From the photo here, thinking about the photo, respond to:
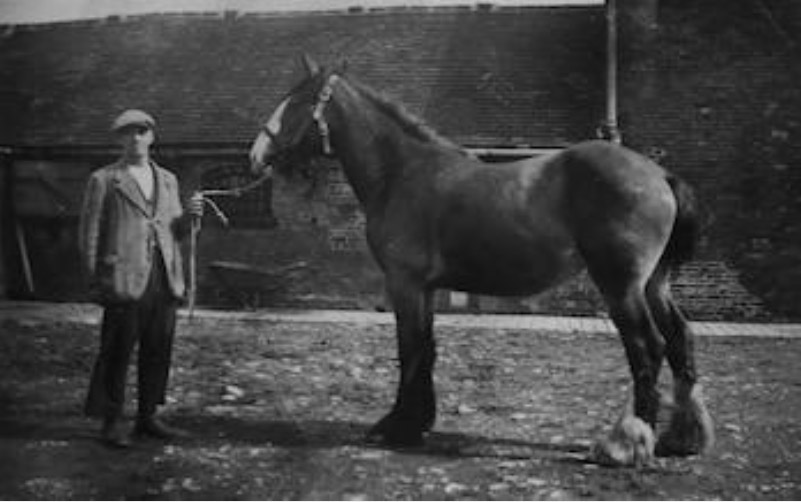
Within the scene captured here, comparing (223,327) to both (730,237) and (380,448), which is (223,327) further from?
(730,237)

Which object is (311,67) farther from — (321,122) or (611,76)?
(611,76)

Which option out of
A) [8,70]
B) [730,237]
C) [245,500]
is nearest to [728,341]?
[730,237]

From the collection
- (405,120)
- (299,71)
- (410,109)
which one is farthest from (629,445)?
(299,71)

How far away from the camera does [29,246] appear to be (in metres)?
14.4

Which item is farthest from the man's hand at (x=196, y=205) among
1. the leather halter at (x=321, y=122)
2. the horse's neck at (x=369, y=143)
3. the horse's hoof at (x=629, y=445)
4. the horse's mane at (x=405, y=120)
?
the horse's hoof at (x=629, y=445)

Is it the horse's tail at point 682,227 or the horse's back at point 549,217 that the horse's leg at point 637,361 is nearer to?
the horse's back at point 549,217

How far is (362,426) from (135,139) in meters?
2.46

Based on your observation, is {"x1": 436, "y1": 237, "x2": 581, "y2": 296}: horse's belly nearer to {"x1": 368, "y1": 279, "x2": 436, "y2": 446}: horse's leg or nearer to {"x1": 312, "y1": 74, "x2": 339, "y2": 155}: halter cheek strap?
{"x1": 368, "y1": 279, "x2": 436, "y2": 446}: horse's leg

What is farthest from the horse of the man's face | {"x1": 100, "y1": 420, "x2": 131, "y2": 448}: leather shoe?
{"x1": 100, "y1": 420, "x2": 131, "y2": 448}: leather shoe

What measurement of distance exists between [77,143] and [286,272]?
14.9 feet

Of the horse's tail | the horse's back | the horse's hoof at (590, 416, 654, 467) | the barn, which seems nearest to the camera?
the horse's hoof at (590, 416, 654, 467)

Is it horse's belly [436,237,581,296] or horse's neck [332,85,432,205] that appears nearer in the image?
horse's belly [436,237,581,296]

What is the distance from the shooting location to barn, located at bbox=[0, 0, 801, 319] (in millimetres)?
12586

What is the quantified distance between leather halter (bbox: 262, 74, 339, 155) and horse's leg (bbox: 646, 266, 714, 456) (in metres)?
2.32
